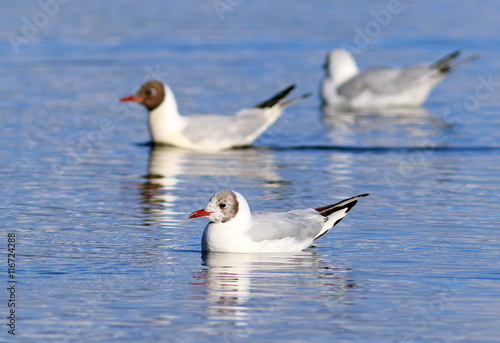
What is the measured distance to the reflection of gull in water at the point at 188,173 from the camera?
45.0ft

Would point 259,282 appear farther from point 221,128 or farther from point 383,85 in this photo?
point 383,85

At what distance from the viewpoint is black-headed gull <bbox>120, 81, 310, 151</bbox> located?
1850cm

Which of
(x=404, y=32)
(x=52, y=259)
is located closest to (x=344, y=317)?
(x=52, y=259)

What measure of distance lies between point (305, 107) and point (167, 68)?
3.83 m

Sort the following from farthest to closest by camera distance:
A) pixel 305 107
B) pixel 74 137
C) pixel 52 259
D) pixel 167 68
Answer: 1. pixel 167 68
2. pixel 305 107
3. pixel 74 137
4. pixel 52 259

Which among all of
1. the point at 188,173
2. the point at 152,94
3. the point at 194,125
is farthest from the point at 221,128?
the point at 188,173

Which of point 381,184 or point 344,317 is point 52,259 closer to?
point 344,317

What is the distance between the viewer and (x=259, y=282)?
10047mm

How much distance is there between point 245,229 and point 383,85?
13164 millimetres

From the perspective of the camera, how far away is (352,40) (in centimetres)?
2991
